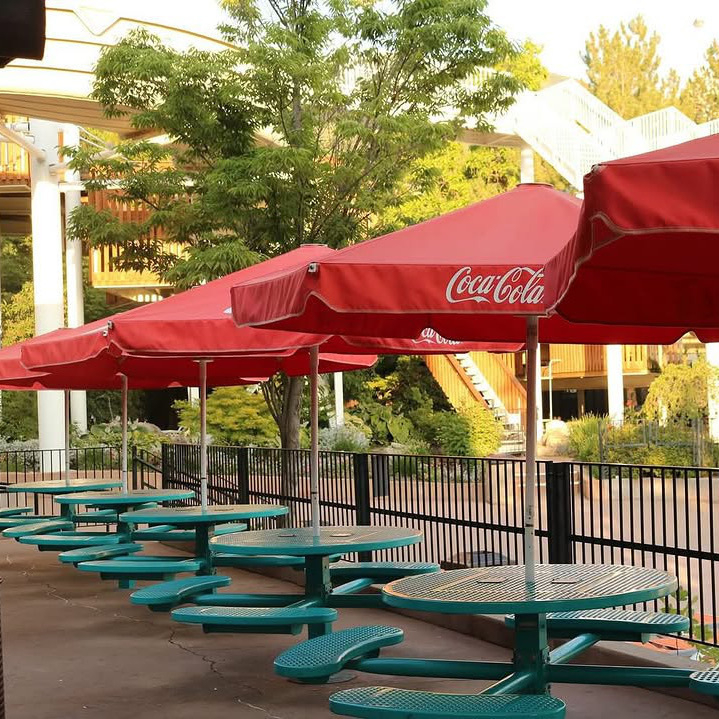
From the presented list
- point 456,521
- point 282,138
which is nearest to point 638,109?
point 282,138

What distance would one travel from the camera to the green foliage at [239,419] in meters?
26.2

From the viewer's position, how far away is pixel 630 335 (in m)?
8.07

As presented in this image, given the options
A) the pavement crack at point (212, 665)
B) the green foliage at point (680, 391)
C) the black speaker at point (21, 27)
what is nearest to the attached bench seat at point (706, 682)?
the pavement crack at point (212, 665)

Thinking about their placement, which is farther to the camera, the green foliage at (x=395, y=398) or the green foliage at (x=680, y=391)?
the green foliage at (x=395, y=398)

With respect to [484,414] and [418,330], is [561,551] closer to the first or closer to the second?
[418,330]

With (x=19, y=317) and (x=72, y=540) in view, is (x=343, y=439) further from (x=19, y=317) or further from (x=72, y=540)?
(x=19, y=317)

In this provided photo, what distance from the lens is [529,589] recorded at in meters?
5.95

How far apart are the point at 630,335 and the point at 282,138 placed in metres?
9.73

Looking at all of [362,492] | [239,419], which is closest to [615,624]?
[362,492]

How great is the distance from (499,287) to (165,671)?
160 inches

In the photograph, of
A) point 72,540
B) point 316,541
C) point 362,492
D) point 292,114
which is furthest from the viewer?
point 292,114

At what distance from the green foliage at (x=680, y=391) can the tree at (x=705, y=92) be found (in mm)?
29080

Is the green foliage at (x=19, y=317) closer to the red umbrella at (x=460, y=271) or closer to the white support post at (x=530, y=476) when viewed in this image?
the red umbrella at (x=460, y=271)

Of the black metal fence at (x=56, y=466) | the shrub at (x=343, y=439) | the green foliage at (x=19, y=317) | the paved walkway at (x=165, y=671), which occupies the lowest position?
the paved walkway at (x=165, y=671)
